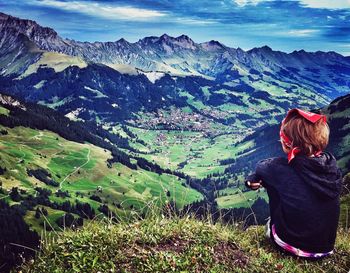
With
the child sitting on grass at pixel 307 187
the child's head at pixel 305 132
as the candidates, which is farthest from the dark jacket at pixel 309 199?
the child's head at pixel 305 132

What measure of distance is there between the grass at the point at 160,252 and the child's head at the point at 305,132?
2.68 meters

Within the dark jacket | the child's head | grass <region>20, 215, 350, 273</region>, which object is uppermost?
the child's head

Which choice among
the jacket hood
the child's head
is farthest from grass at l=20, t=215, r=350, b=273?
the child's head

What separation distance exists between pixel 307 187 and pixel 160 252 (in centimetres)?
382

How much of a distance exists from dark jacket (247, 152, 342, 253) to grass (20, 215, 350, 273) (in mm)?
582

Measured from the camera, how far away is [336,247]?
35.9ft

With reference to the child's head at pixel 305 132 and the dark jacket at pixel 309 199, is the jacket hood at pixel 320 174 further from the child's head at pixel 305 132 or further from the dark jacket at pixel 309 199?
the child's head at pixel 305 132

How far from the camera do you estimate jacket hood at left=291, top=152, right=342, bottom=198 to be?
9.29m

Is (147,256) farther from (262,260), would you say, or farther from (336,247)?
(336,247)

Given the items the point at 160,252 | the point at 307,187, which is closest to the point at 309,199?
the point at 307,187

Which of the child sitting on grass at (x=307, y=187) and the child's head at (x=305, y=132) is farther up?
the child's head at (x=305, y=132)

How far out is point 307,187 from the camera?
9.45 m

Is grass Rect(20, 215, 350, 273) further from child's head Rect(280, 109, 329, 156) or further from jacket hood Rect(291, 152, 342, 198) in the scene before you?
child's head Rect(280, 109, 329, 156)

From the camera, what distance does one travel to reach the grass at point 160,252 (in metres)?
7.91
